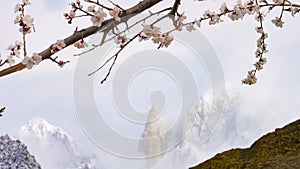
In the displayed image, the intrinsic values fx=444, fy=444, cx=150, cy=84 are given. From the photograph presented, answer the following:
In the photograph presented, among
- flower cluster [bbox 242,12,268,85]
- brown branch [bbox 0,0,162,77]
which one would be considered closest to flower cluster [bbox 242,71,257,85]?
flower cluster [bbox 242,12,268,85]

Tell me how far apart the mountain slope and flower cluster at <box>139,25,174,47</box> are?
3.87 ft

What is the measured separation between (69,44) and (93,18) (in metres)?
0.16

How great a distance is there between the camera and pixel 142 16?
211cm

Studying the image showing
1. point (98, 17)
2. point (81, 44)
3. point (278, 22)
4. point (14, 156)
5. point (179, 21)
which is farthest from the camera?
point (14, 156)

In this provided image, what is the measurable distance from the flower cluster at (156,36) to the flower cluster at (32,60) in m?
0.57

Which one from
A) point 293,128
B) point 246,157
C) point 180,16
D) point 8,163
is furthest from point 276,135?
point 8,163

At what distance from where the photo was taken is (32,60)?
1.90 meters

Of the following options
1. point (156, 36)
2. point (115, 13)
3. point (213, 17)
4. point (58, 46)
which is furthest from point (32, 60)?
point (213, 17)

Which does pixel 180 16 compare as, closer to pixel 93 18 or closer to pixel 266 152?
pixel 93 18

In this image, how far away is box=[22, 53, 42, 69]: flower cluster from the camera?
190 cm

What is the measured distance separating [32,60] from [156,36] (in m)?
0.74

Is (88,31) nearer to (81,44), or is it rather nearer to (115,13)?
(115,13)

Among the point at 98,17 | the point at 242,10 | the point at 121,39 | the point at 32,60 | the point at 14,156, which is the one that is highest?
the point at 242,10

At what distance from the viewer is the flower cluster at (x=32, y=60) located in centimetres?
190
